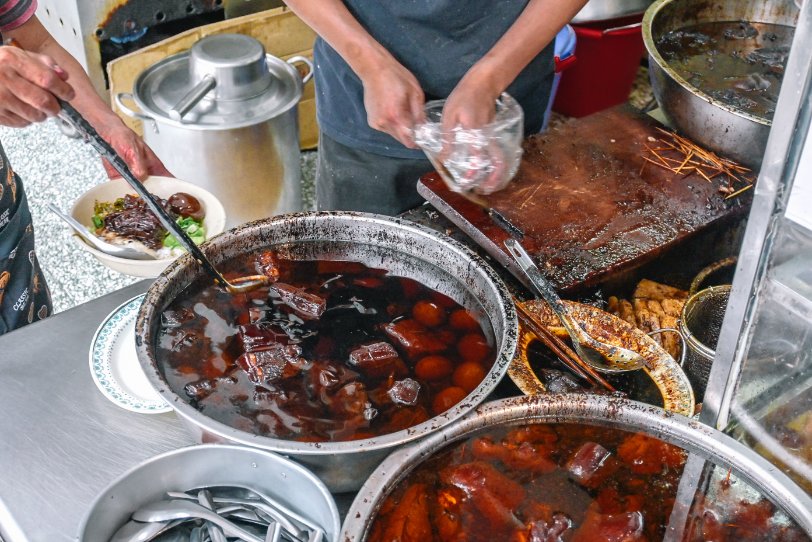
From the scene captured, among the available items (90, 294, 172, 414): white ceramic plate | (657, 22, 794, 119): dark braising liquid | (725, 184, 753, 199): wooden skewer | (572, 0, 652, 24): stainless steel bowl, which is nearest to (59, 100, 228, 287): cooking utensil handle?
(90, 294, 172, 414): white ceramic plate

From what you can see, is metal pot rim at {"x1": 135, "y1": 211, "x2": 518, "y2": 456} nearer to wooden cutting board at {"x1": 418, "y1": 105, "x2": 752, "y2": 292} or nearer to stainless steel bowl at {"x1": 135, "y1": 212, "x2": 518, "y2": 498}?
stainless steel bowl at {"x1": 135, "y1": 212, "x2": 518, "y2": 498}

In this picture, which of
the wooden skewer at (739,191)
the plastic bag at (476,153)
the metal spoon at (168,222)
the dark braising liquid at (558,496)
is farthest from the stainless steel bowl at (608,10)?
the dark braising liquid at (558,496)

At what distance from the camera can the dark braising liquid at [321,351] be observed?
160 centimetres

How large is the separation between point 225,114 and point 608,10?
2.35m

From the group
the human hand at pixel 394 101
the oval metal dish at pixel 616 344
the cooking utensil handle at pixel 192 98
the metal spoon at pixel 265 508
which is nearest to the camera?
the metal spoon at pixel 265 508

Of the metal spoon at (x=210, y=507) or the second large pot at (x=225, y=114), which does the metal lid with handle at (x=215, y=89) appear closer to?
the second large pot at (x=225, y=114)

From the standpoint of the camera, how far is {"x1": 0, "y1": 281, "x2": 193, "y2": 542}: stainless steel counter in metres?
1.62

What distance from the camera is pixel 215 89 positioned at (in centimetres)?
394

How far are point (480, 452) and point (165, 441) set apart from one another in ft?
2.46

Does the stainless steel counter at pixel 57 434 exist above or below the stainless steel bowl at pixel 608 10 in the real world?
above

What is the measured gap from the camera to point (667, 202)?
7.68 ft

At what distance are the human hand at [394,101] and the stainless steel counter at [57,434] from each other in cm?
102

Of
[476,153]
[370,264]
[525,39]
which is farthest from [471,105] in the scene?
[370,264]

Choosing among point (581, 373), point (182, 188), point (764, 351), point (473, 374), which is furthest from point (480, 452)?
point (182, 188)
